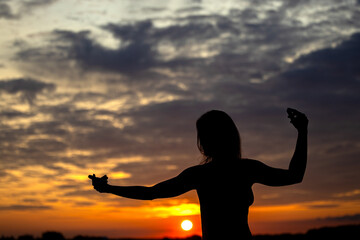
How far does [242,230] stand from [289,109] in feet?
3.90

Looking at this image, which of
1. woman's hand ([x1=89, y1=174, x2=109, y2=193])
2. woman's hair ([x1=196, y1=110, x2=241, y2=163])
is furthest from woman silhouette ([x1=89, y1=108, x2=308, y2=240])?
woman's hand ([x1=89, y1=174, x2=109, y2=193])

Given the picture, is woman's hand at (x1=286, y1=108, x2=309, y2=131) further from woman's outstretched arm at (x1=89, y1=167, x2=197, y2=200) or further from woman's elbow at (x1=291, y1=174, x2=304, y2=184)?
woman's outstretched arm at (x1=89, y1=167, x2=197, y2=200)

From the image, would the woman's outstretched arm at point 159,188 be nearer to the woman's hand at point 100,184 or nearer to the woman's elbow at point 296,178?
the woman's hand at point 100,184

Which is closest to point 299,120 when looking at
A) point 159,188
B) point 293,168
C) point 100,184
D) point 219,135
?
point 293,168

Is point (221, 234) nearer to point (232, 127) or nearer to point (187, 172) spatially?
point (187, 172)

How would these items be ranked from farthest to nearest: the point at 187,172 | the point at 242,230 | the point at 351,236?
the point at 351,236 < the point at 187,172 < the point at 242,230

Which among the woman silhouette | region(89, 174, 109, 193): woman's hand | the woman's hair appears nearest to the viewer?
the woman silhouette

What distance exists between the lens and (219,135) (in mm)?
4219

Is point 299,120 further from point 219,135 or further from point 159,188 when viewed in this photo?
point 159,188

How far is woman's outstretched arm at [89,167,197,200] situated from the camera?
4246 millimetres

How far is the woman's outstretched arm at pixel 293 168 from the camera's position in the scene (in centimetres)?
404

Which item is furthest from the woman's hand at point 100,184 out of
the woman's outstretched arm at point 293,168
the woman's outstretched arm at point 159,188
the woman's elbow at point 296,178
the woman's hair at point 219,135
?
the woman's elbow at point 296,178

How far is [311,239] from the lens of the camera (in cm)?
2233

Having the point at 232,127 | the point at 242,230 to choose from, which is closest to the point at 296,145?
the point at 232,127
